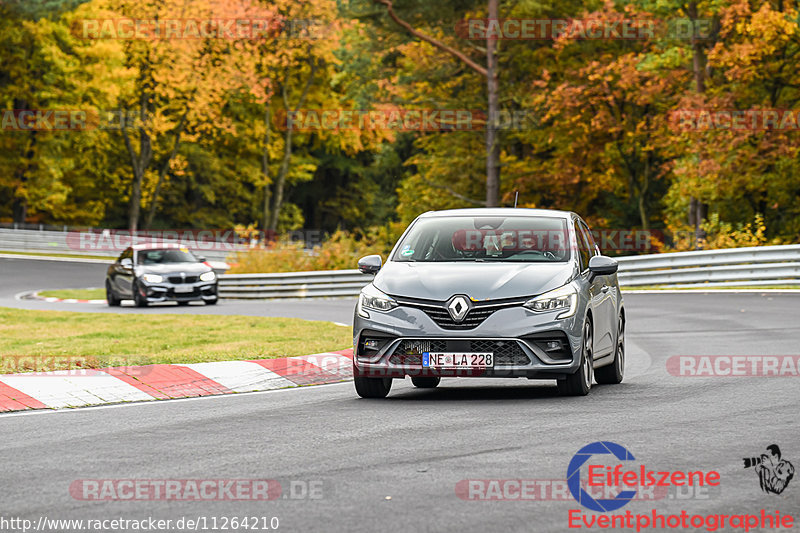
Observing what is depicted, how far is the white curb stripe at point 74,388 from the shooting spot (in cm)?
1165

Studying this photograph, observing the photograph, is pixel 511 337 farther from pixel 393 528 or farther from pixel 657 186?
pixel 657 186

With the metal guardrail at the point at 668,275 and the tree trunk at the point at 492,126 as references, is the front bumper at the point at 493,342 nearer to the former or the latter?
the metal guardrail at the point at 668,275

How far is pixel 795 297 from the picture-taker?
26.6m

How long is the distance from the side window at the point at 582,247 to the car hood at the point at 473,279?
571 millimetres

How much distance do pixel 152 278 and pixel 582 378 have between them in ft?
72.8

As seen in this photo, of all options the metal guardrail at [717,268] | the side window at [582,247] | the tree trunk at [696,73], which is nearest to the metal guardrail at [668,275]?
the metal guardrail at [717,268]

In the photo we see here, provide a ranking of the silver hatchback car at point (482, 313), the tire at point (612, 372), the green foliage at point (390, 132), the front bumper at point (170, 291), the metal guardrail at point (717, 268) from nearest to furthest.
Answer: the silver hatchback car at point (482, 313)
the tire at point (612, 372)
the metal guardrail at point (717, 268)
the front bumper at point (170, 291)
the green foliage at point (390, 132)

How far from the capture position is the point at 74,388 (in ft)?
39.7

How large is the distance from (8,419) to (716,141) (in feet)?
106

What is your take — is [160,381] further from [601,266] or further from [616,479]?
[616,479]

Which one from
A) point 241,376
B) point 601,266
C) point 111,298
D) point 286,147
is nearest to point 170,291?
point 111,298

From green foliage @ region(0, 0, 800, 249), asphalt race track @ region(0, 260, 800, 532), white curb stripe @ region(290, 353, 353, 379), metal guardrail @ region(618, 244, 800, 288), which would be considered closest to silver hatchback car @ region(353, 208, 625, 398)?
asphalt race track @ region(0, 260, 800, 532)

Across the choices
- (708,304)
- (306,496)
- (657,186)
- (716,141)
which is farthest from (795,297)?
(657,186)

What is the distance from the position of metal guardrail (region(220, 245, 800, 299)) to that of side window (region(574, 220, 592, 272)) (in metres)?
18.0
